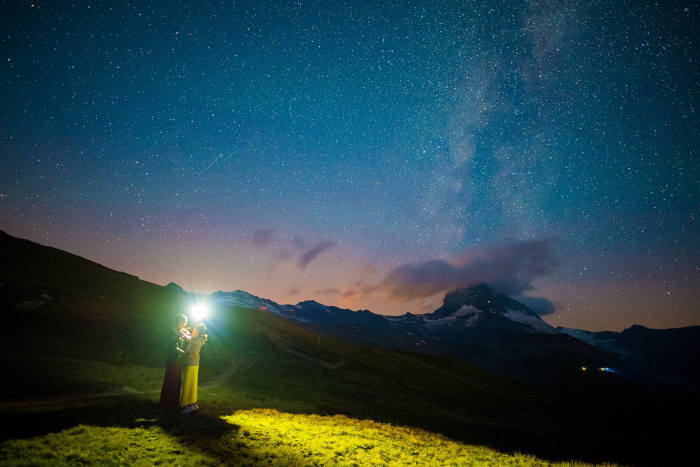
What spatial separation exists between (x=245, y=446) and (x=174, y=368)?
7316 millimetres

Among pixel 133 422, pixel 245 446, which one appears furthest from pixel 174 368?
pixel 245 446

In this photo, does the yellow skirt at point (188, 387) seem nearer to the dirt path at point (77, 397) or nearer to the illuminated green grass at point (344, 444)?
the illuminated green grass at point (344, 444)

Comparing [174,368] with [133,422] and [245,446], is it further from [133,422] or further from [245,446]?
[245,446]

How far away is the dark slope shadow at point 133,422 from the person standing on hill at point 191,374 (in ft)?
1.96

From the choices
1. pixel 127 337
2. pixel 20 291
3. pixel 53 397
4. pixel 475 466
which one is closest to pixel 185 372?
pixel 53 397

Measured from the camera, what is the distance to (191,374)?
19.3 metres

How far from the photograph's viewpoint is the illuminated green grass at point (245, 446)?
39.0 feet

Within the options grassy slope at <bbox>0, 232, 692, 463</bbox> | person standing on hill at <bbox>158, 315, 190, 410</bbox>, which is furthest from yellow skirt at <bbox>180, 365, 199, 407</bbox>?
grassy slope at <bbox>0, 232, 692, 463</bbox>

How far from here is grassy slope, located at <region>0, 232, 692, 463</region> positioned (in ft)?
48.0

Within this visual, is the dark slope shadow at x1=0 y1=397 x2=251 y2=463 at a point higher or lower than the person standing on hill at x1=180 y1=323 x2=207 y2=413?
lower

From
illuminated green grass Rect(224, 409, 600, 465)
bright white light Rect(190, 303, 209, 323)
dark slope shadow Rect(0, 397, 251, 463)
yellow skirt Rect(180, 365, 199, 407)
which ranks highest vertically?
bright white light Rect(190, 303, 209, 323)

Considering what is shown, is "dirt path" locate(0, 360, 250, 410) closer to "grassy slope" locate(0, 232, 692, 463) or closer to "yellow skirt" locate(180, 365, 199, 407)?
"grassy slope" locate(0, 232, 692, 463)

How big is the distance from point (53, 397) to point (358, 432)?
19059mm

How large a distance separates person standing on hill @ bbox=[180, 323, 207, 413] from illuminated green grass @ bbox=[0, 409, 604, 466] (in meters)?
1.29
